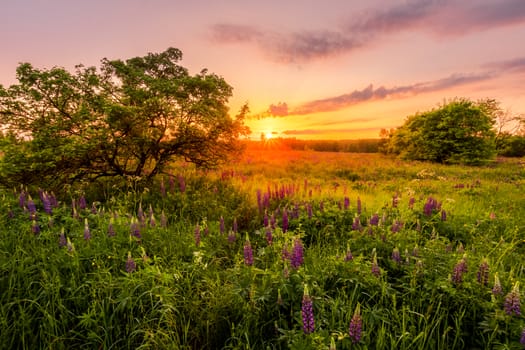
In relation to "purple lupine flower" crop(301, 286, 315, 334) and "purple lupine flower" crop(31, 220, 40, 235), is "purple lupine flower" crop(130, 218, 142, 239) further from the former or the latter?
"purple lupine flower" crop(301, 286, 315, 334)

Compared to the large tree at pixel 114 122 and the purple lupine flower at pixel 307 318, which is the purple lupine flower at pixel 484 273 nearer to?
the purple lupine flower at pixel 307 318

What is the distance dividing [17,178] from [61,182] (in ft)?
2.41

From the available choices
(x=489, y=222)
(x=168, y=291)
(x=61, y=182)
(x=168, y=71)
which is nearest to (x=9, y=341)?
(x=168, y=291)

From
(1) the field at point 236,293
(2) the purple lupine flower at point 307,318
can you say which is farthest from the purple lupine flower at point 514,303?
(2) the purple lupine flower at point 307,318

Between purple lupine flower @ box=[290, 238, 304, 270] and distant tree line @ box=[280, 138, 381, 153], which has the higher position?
distant tree line @ box=[280, 138, 381, 153]

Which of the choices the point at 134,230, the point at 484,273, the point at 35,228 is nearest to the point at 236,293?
the point at 134,230

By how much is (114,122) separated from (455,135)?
2689 centimetres

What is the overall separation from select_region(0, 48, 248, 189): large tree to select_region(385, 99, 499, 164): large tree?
917 inches

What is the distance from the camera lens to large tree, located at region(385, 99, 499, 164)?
22.1 meters

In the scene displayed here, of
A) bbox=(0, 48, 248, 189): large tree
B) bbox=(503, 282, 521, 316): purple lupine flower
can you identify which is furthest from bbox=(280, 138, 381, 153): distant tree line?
bbox=(503, 282, 521, 316): purple lupine flower

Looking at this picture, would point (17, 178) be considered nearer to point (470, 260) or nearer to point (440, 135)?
point (470, 260)

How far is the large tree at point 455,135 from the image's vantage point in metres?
22.1

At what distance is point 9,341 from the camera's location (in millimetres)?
2020

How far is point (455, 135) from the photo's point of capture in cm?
2217
